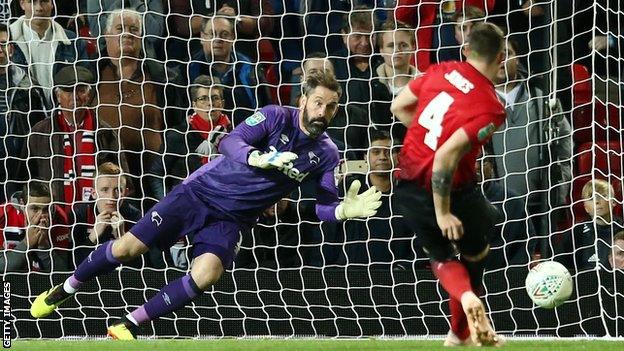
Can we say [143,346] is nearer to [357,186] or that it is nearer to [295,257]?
[357,186]

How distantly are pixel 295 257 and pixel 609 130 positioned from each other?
7.81 ft

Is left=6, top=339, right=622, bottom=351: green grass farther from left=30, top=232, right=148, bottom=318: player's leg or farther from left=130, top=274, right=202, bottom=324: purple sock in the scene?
left=30, top=232, right=148, bottom=318: player's leg

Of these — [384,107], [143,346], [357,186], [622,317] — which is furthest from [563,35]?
[143,346]

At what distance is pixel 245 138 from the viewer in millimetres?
8000

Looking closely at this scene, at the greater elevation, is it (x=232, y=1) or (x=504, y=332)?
(x=232, y=1)

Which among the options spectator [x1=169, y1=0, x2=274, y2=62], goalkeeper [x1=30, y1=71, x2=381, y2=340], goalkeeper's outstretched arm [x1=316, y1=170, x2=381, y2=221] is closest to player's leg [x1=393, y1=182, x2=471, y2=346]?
goalkeeper's outstretched arm [x1=316, y1=170, x2=381, y2=221]

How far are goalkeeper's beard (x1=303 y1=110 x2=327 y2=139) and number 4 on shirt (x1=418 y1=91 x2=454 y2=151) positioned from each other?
146 centimetres

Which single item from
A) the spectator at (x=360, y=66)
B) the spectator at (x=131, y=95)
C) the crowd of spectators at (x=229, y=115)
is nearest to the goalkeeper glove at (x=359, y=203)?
the crowd of spectators at (x=229, y=115)

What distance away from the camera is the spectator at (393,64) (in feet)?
32.6

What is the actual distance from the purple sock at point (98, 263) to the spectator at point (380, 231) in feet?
6.45

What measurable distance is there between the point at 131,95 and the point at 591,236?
346cm

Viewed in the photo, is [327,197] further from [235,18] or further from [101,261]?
[235,18]

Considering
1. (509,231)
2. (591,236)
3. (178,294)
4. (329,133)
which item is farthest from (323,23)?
(178,294)

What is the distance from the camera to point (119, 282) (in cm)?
955
